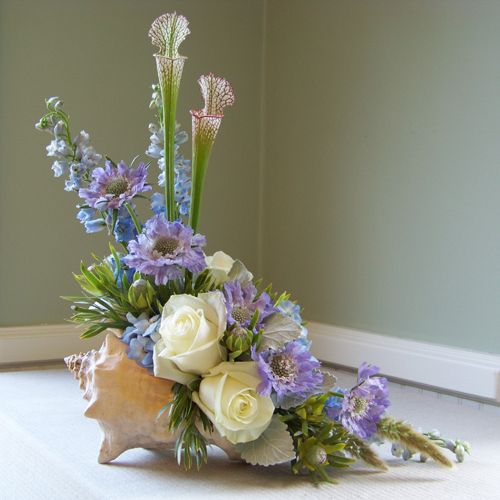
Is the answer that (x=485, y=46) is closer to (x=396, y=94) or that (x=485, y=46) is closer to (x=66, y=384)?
(x=396, y=94)

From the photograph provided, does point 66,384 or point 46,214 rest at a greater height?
point 46,214

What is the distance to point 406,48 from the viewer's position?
224 cm

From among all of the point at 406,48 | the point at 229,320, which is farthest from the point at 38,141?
the point at 229,320

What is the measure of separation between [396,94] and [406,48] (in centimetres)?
12

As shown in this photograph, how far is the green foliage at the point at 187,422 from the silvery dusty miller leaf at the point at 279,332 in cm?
→ 12

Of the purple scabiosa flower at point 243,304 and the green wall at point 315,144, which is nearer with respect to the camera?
the purple scabiosa flower at point 243,304

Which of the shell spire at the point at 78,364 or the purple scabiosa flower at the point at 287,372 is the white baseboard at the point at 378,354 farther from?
the shell spire at the point at 78,364

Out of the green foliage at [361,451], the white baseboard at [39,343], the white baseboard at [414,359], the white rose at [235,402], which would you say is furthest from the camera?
the white baseboard at [39,343]

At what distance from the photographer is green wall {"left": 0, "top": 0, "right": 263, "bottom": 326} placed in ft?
7.80

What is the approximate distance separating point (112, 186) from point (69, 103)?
1315 millimetres

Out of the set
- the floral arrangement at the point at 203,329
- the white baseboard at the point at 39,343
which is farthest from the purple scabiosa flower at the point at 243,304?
the white baseboard at the point at 39,343

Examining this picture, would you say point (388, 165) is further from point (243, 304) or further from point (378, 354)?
point (243, 304)

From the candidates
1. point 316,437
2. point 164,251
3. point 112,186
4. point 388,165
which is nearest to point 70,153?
point 112,186

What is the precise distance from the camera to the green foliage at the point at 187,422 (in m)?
1.18
